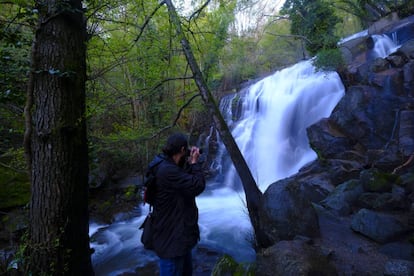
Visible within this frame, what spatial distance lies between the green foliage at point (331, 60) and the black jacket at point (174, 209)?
34.2 feet

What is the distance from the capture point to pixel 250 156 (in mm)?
12359

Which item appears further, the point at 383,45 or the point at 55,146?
the point at 383,45

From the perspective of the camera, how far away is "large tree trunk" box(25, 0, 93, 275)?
233cm

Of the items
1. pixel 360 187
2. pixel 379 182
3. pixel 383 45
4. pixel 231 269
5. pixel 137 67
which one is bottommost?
pixel 231 269

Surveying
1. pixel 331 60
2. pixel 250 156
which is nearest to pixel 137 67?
pixel 250 156

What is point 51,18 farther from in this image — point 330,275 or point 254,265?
point 330,275

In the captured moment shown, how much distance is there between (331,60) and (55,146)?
1123 centimetres

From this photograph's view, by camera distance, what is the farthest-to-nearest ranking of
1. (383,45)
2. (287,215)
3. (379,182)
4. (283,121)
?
(383,45) < (283,121) < (379,182) < (287,215)

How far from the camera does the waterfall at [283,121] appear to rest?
36.6 feet

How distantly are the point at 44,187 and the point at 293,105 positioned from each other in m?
12.1

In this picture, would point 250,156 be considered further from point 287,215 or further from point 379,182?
point 287,215

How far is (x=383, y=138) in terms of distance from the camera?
8375 millimetres

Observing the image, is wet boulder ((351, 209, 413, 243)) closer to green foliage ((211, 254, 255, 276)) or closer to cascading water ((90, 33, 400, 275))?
cascading water ((90, 33, 400, 275))

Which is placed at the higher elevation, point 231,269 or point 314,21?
point 314,21
